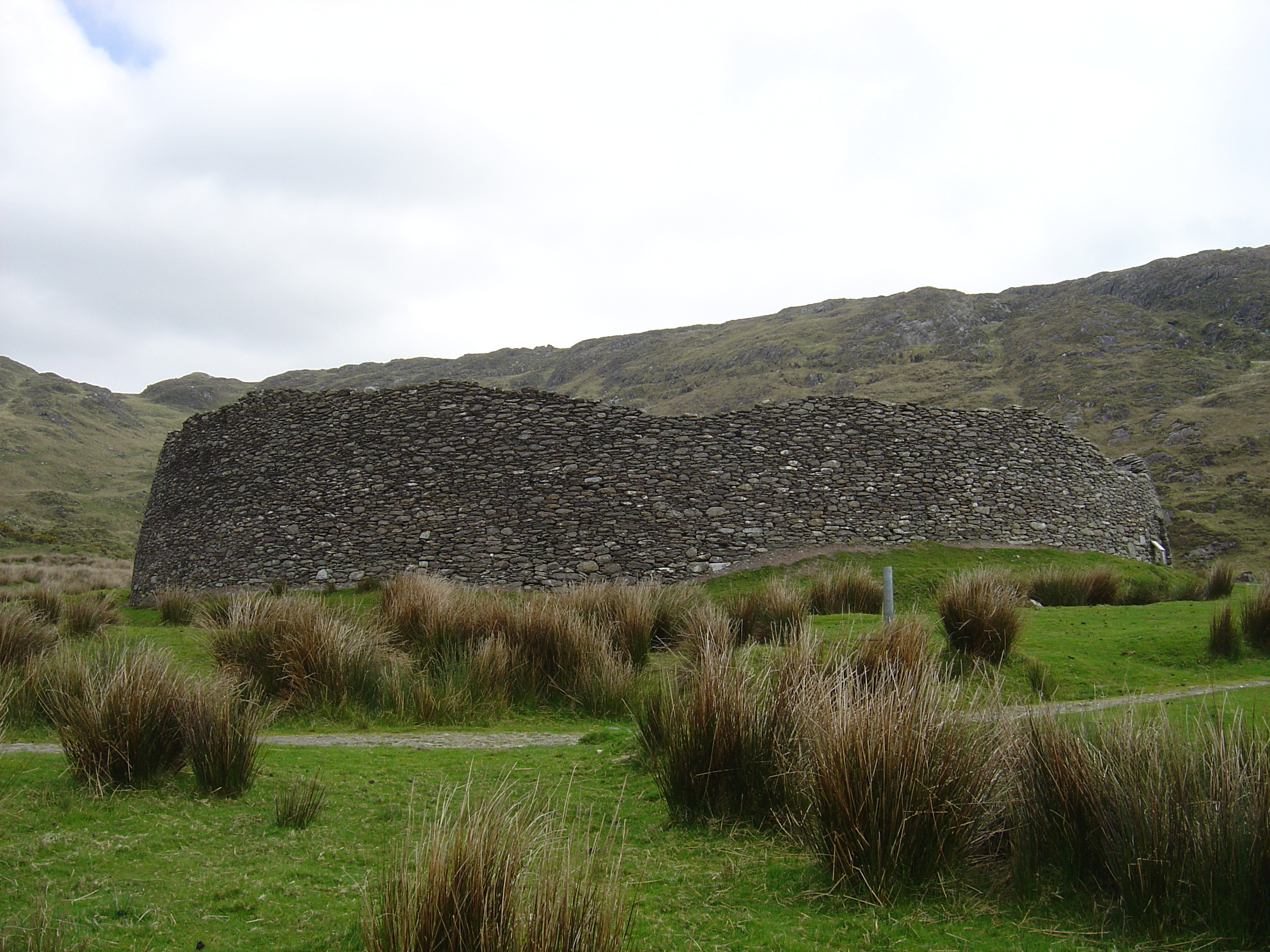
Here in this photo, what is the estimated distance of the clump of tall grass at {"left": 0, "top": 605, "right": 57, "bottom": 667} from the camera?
21.9 feet

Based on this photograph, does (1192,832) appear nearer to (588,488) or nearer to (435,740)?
(435,740)

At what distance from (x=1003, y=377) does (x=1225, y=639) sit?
49255mm

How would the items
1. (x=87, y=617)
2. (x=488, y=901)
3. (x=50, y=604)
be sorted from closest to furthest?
(x=488, y=901), (x=87, y=617), (x=50, y=604)

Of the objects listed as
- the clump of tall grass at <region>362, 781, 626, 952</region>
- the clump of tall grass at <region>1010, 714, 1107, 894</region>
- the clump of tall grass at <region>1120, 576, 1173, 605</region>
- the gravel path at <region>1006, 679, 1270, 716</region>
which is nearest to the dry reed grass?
the clump of tall grass at <region>362, 781, 626, 952</region>

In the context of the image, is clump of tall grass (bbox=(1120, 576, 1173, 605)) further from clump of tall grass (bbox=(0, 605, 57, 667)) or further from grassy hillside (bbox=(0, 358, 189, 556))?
grassy hillside (bbox=(0, 358, 189, 556))

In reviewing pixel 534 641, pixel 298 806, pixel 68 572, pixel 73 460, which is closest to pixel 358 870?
pixel 298 806

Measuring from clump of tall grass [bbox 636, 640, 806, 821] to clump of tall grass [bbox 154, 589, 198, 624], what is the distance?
1075 centimetres

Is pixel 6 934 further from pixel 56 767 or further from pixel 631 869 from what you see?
pixel 56 767

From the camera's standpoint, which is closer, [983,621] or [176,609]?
[983,621]

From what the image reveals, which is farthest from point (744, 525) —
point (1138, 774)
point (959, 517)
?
point (1138, 774)

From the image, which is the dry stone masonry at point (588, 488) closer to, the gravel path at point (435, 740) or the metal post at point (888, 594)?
the metal post at point (888, 594)

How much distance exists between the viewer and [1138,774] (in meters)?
2.69

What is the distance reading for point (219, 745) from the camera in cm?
397

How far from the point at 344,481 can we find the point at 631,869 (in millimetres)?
14470
